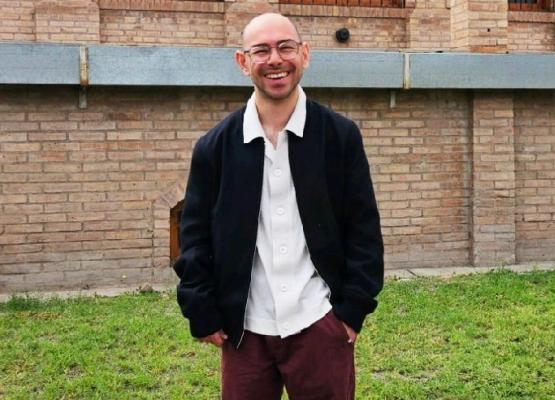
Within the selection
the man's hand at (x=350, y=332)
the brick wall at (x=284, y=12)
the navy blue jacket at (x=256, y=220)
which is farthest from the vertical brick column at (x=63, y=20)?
the man's hand at (x=350, y=332)

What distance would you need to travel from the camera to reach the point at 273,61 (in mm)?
2250

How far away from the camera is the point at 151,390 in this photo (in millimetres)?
4395

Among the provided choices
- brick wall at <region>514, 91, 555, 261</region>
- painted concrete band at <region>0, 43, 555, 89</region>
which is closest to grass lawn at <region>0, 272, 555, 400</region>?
brick wall at <region>514, 91, 555, 261</region>

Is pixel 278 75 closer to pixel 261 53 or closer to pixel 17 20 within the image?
pixel 261 53

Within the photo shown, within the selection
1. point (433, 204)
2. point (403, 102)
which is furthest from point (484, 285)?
point (403, 102)

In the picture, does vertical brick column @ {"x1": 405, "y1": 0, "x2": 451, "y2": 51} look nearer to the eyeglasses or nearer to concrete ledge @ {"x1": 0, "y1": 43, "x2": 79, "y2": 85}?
concrete ledge @ {"x1": 0, "y1": 43, "x2": 79, "y2": 85}

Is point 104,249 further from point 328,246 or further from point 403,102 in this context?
point 328,246

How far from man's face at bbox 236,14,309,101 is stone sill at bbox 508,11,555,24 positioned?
7706 mm

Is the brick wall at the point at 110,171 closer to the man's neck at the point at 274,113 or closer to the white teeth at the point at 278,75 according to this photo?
the man's neck at the point at 274,113

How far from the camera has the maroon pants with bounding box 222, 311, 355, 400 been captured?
7.64ft

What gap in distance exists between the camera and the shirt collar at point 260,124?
2.37 m

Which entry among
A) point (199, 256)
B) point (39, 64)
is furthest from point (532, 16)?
point (199, 256)

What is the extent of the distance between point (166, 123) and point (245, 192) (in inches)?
198

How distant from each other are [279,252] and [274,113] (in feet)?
1.61
